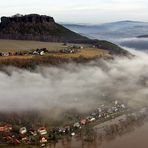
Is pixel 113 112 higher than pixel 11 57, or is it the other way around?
pixel 11 57

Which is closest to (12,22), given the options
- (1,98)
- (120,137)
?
(1,98)

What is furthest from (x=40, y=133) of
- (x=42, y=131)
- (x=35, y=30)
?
(x=35, y=30)

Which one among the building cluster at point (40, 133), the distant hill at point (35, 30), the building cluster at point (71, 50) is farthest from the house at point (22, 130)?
the distant hill at point (35, 30)

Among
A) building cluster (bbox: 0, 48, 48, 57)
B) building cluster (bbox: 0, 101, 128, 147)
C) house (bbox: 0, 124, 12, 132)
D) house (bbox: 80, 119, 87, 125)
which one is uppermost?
building cluster (bbox: 0, 48, 48, 57)

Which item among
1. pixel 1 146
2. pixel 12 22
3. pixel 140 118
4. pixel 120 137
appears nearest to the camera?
pixel 1 146

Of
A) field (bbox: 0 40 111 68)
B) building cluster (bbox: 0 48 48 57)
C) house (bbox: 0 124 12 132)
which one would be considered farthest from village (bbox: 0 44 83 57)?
house (bbox: 0 124 12 132)

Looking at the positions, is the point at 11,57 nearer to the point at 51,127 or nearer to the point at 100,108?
the point at 100,108

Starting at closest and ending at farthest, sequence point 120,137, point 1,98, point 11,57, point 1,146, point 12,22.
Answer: point 1,146, point 120,137, point 1,98, point 11,57, point 12,22

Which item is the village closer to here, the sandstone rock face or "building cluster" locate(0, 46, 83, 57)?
"building cluster" locate(0, 46, 83, 57)

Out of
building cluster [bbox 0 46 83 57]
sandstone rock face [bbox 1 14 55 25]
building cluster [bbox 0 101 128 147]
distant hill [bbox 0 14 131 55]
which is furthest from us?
sandstone rock face [bbox 1 14 55 25]
